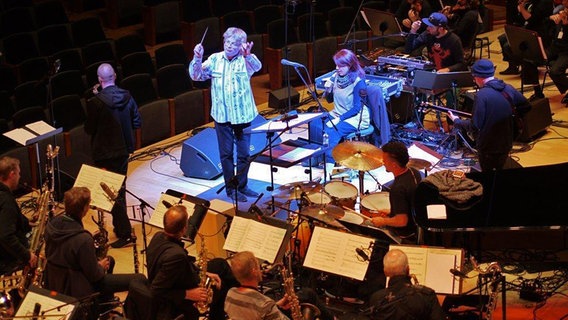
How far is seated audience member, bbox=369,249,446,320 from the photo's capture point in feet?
17.0

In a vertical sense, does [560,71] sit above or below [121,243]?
above

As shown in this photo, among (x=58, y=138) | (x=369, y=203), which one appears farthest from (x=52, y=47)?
(x=369, y=203)

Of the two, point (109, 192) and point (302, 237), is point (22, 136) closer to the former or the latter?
point (109, 192)

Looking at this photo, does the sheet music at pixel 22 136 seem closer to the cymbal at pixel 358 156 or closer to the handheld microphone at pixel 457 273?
the cymbal at pixel 358 156

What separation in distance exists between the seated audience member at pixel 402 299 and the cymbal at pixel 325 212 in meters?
1.26

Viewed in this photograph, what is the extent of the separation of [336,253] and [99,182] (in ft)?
7.40

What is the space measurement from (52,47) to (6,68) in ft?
4.15

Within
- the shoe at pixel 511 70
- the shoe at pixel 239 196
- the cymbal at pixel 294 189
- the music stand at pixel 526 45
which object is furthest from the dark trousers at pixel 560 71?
the cymbal at pixel 294 189

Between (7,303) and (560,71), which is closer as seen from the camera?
(7,303)

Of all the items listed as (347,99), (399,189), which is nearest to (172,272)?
(399,189)

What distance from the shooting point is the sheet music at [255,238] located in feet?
20.2

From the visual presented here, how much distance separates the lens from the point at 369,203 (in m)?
7.28

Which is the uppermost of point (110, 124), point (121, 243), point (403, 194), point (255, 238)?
point (110, 124)

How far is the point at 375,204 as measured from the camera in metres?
7.26
